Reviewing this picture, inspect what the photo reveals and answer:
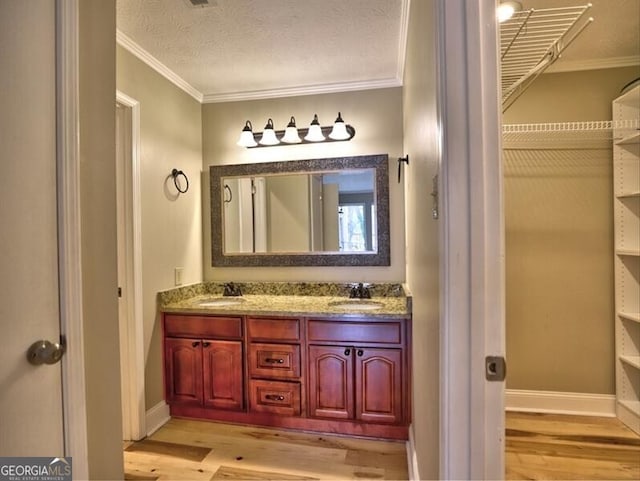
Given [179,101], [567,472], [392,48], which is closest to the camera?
[567,472]

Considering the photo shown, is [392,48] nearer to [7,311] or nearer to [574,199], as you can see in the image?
[574,199]

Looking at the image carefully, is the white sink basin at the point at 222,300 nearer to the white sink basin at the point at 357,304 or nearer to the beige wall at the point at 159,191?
the beige wall at the point at 159,191

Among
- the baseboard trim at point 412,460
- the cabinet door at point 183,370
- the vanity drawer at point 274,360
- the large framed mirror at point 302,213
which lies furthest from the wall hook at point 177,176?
the baseboard trim at point 412,460

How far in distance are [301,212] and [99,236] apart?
5.63ft

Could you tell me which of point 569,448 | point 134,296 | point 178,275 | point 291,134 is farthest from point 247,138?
point 569,448

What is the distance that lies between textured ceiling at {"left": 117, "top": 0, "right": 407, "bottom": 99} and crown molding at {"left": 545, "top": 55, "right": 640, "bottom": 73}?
3.50 ft

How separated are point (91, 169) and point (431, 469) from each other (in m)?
1.46

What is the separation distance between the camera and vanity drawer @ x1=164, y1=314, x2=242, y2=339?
2.22m

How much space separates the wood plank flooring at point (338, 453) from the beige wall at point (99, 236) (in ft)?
2.91

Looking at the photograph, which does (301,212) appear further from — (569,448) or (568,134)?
(569,448)

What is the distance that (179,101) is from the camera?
100 inches

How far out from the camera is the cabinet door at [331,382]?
2.07 m

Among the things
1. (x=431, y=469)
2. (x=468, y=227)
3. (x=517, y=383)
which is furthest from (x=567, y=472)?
(x=468, y=227)

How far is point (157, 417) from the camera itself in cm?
224
